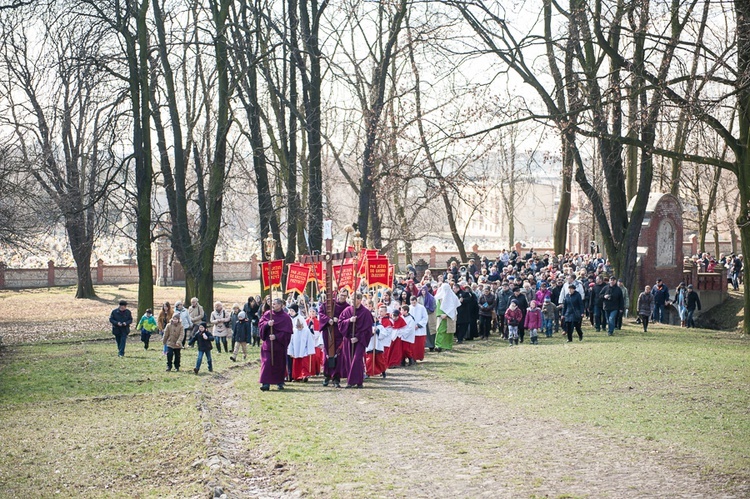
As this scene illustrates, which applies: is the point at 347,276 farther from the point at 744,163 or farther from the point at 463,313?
the point at 744,163

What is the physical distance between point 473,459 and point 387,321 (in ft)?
31.9

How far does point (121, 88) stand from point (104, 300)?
57.3 feet

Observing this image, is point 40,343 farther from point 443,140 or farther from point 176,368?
point 443,140

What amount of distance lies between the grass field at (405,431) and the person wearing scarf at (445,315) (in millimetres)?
3709

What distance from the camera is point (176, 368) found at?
2091 cm

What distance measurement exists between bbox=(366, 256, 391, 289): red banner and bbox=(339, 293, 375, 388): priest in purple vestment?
12.6 feet

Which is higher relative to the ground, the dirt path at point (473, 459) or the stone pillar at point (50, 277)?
the stone pillar at point (50, 277)

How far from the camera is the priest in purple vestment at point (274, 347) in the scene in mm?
17562

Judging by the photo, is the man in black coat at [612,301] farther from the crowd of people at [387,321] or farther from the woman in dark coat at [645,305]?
the woman in dark coat at [645,305]

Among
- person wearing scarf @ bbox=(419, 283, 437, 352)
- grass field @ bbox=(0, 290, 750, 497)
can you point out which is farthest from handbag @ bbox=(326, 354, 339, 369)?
person wearing scarf @ bbox=(419, 283, 437, 352)

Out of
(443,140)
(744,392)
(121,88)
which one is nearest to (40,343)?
(121,88)

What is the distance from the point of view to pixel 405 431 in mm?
12695

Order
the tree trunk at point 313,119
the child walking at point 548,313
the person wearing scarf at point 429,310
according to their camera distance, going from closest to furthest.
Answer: the person wearing scarf at point 429,310, the child walking at point 548,313, the tree trunk at point 313,119

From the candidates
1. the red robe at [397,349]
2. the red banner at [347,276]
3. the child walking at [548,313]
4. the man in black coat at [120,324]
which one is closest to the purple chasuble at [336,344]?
the red banner at [347,276]
